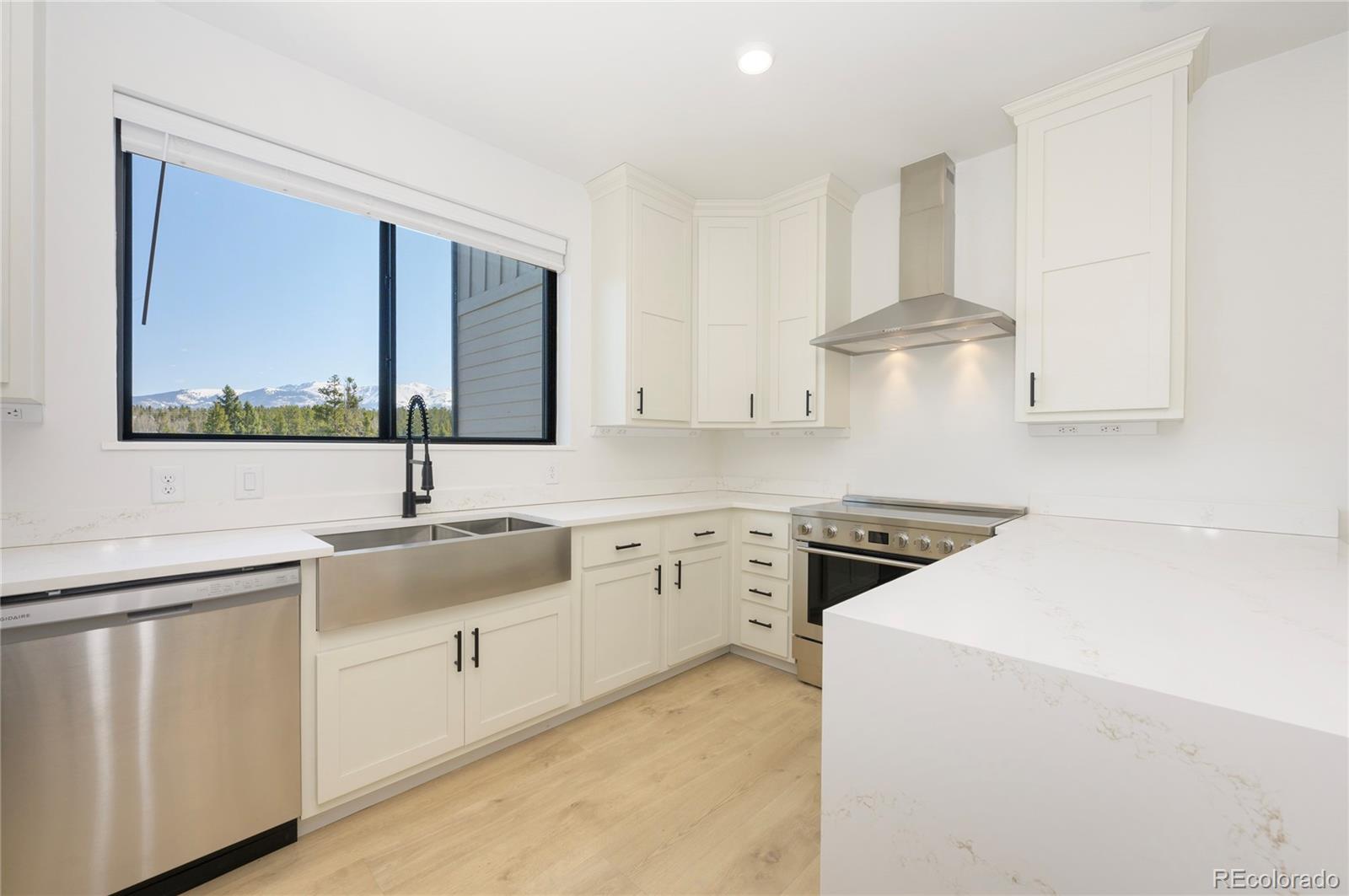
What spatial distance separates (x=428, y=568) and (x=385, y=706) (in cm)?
48

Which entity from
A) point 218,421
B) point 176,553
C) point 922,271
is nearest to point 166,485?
point 218,421

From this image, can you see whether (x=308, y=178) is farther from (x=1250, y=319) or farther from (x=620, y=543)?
(x=1250, y=319)

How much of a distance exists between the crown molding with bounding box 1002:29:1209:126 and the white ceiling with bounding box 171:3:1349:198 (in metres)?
0.05

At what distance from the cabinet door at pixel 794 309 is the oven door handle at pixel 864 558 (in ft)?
2.54

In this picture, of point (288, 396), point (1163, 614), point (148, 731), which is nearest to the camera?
point (1163, 614)

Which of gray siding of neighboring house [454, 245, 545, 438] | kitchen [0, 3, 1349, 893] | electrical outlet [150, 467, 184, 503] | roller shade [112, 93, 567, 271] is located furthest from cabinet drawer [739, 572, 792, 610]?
electrical outlet [150, 467, 184, 503]

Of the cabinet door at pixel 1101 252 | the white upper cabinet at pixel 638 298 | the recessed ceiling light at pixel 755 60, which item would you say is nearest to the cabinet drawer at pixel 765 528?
the white upper cabinet at pixel 638 298

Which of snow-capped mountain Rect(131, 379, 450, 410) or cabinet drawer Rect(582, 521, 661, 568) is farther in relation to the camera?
cabinet drawer Rect(582, 521, 661, 568)

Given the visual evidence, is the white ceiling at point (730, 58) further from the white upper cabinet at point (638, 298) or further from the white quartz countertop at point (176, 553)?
the white quartz countertop at point (176, 553)

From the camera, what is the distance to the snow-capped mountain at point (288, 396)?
206cm

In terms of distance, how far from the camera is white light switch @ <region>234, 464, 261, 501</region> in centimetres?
206

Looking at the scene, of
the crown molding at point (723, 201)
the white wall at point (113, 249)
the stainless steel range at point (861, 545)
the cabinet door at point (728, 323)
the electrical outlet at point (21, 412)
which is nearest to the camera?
the electrical outlet at point (21, 412)

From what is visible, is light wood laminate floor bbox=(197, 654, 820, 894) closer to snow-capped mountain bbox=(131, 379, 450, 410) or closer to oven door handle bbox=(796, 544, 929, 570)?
oven door handle bbox=(796, 544, 929, 570)

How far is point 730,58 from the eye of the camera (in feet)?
7.14
